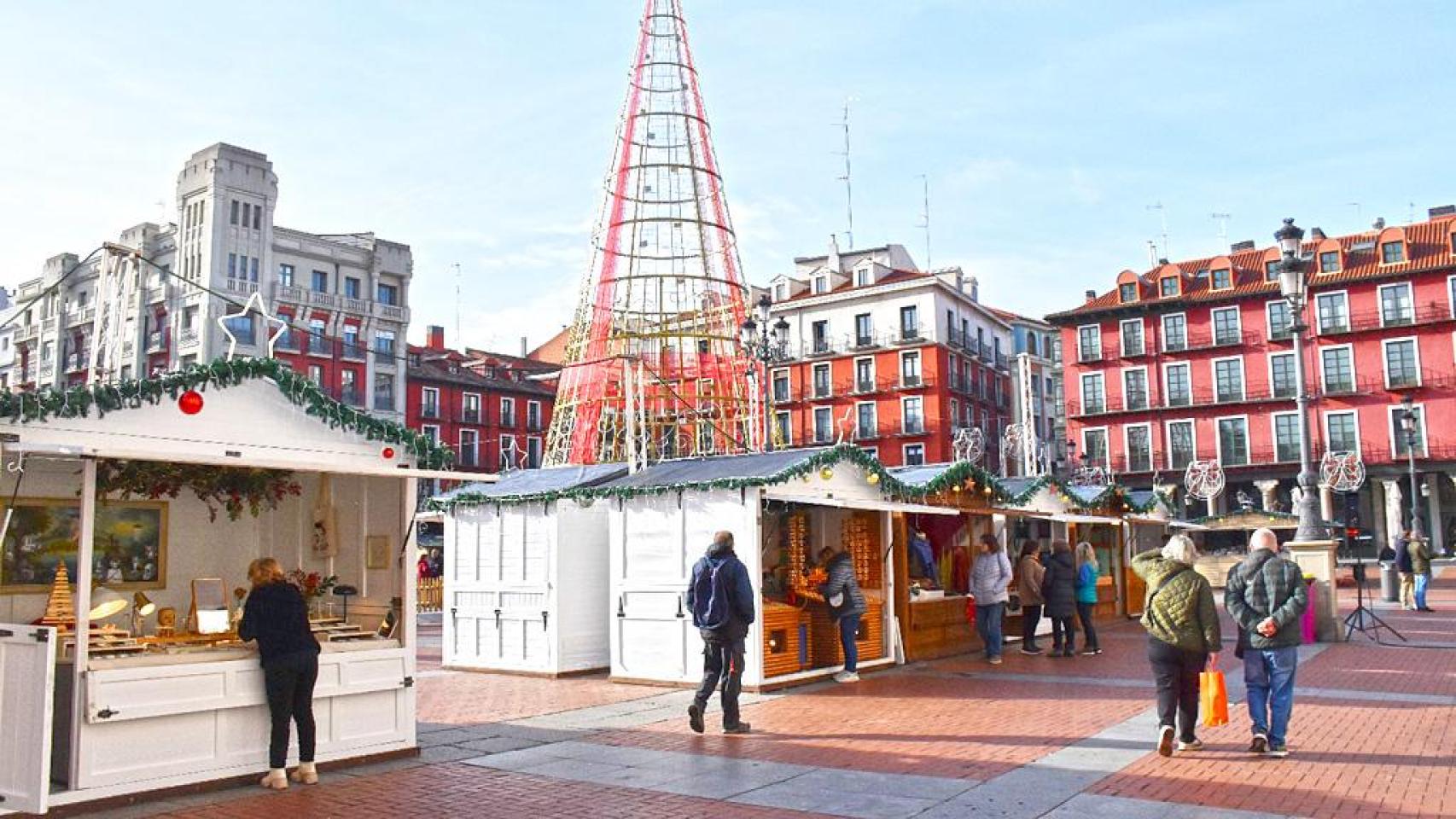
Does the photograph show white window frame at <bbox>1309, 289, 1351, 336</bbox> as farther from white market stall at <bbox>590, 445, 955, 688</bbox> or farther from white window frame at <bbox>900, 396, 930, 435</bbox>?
white market stall at <bbox>590, 445, 955, 688</bbox>

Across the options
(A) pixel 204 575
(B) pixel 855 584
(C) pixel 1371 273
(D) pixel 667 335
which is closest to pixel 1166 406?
(C) pixel 1371 273

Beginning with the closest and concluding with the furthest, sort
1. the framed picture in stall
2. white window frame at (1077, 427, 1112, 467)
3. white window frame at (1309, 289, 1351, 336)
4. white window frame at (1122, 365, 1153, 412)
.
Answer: the framed picture in stall < white window frame at (1309, 289, 1351, 336) < white window frame at (1122, 365, 1153, 412) < white window frame at (1077, 427, 1112, 467)

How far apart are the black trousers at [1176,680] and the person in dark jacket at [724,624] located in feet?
10.6

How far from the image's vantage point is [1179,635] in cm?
813

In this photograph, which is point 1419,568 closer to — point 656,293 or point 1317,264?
point 656,293

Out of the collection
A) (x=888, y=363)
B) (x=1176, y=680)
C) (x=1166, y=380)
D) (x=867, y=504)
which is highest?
(x=888, y=363)

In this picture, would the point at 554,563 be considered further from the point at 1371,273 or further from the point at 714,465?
the point at 1371,273

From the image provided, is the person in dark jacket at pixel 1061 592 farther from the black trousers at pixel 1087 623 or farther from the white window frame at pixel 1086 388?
the white window frame at pixel 1086 388

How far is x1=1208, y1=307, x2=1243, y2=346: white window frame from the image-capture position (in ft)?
167

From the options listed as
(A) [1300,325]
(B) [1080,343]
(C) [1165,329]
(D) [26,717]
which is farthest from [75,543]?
(B) [1080,343]

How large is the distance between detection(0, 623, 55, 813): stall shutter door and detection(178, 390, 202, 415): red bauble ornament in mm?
1648

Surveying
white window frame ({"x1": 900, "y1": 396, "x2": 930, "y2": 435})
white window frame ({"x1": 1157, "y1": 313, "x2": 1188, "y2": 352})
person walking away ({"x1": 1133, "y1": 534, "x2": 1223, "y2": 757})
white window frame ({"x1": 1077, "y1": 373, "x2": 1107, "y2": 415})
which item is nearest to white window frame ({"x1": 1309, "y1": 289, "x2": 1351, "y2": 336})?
white window frame ({"x1": 1157, "y1": 313, "x2": 1188, "y2": 352})

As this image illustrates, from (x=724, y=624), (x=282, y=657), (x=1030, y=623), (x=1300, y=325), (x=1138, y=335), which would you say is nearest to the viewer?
(x=282, y=657)

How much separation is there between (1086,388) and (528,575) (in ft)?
149
